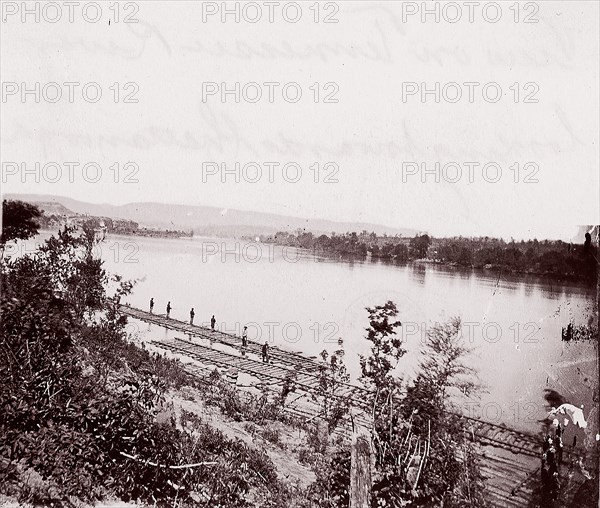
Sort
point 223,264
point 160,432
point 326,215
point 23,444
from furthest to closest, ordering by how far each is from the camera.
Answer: point 223,264 → point 326,215 → point 160,432 → point 23,444

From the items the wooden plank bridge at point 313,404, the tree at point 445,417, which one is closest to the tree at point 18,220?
the wooden plank bridge at point 313,404

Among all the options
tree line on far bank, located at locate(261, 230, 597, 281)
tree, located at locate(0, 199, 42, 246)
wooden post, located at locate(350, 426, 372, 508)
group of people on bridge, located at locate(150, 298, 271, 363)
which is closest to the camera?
wooden post, located at locate(350, 426, 372, 508)

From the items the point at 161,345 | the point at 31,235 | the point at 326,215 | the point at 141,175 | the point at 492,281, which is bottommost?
the point at 161,345

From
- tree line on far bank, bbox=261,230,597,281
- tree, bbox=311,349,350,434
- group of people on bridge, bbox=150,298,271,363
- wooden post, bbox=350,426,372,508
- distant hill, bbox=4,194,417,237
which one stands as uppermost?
distant hill, bbox=4,194,417,237

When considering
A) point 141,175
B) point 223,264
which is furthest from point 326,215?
point 141,175

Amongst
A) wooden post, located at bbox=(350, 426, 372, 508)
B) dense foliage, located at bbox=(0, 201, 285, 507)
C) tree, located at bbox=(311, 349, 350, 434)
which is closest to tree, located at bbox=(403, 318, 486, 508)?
wooden post, located at bbox=(350, 426, 372, 508)

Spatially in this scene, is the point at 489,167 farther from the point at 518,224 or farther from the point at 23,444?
the point at 23,444

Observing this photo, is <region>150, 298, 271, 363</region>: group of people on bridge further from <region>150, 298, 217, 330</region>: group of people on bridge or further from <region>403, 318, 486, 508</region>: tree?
<region>403, 318, 486, 508</region>: tree
